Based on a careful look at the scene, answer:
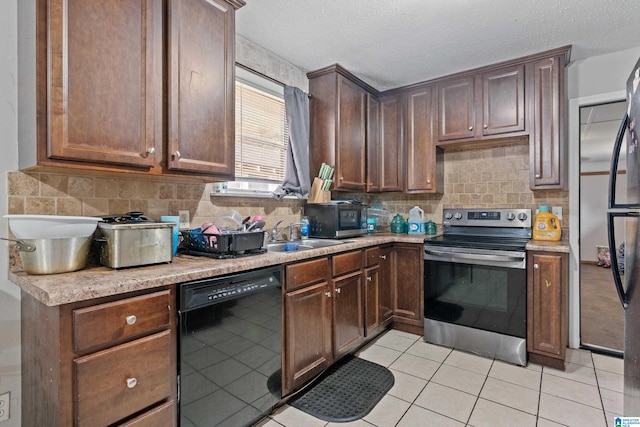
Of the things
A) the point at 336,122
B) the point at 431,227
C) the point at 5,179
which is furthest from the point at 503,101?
the point at 5,179

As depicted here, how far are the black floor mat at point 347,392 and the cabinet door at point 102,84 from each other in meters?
1.65

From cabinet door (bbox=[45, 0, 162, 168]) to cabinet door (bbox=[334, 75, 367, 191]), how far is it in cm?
170

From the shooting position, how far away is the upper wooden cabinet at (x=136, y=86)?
130cm

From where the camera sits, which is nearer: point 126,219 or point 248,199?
point 126,219

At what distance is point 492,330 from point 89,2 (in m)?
3.18

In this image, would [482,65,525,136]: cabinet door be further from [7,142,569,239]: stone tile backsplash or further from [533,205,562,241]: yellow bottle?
[533,205,562,241]: yellow bottle

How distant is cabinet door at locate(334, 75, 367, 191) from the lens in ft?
9.89

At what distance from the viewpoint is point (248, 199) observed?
2529 mm

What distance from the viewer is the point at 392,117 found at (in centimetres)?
353

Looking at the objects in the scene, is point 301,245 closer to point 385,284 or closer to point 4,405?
point 385,284

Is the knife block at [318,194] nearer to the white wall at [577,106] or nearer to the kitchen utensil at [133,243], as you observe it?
the kitchen utensil at [133,243]

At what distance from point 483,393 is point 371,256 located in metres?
1.21

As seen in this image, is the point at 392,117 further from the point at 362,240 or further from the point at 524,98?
the point at 362,240

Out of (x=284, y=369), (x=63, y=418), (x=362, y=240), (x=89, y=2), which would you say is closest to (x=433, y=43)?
(x=362, y=240)
